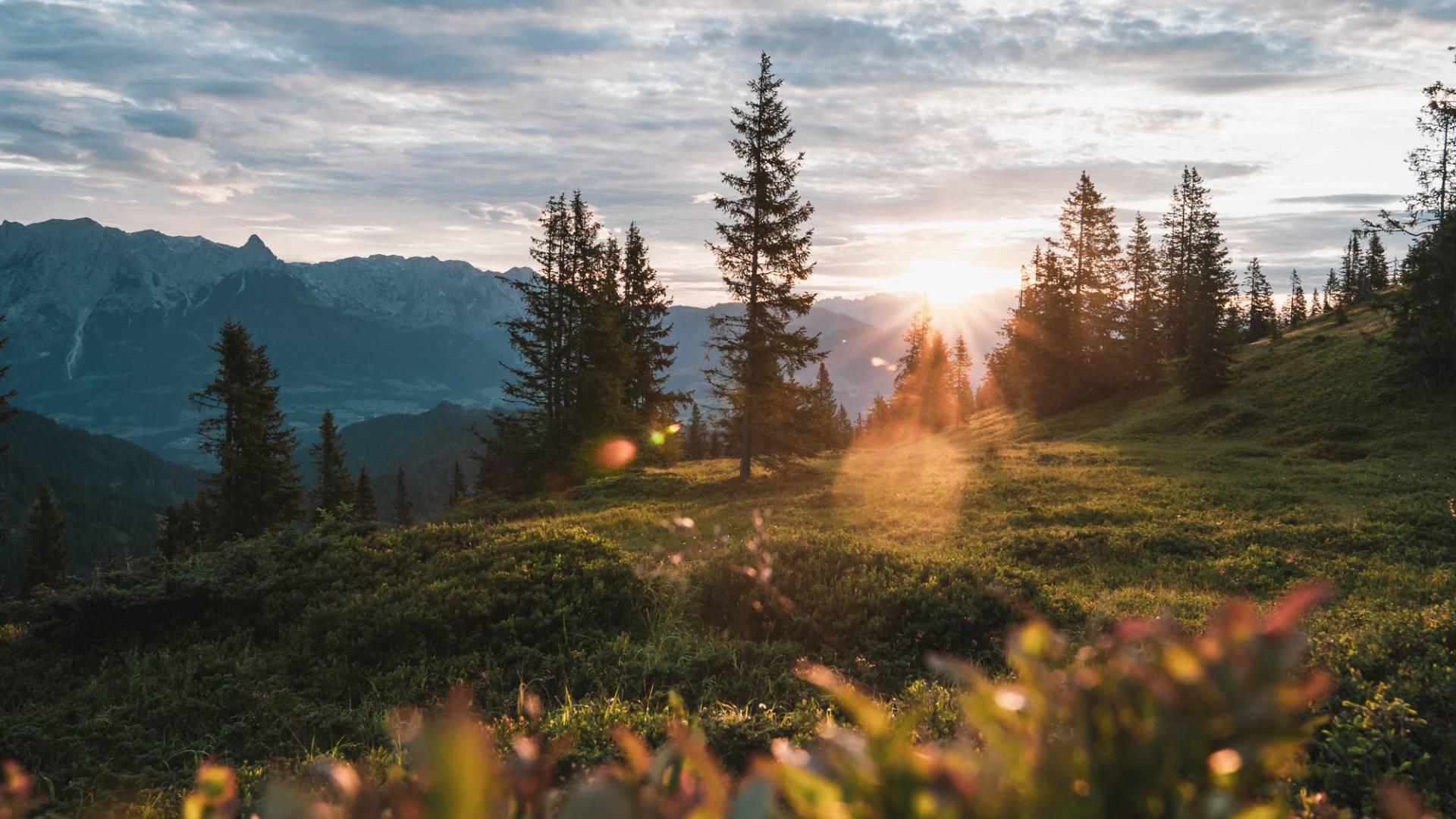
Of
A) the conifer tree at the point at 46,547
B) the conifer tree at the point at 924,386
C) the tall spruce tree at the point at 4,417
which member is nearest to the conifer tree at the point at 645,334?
the tall spruce tree at the point at 4,417

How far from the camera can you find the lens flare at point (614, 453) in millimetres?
31922

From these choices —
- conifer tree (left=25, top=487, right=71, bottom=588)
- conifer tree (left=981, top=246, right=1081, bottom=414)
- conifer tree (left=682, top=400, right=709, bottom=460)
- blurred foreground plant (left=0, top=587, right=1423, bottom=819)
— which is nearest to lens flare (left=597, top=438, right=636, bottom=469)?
conifer tree (left=981, top=246, right=1081, bottom=414)

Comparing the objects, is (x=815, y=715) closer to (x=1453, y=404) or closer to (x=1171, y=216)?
(x=1453, y=404)

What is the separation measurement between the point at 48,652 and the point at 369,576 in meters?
3.44

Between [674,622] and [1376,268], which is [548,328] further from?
[1376,268]

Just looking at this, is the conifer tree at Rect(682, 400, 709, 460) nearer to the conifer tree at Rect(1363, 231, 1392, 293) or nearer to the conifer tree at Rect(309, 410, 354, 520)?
the conifer tree at Rect(309, 410, 354, 520)

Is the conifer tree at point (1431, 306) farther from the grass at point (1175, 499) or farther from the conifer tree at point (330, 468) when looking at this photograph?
the conifer tree at point (330, 468)

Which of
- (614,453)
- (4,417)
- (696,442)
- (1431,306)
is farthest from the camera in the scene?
(696,442)

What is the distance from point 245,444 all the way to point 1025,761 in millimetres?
41198

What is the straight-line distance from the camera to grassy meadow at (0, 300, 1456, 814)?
4934 millimetres

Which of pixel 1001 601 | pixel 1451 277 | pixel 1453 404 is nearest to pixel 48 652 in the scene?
pixel 1001 601

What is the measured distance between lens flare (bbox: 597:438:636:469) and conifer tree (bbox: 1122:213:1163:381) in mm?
33521

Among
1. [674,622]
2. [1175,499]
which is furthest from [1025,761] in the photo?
[1175,499]

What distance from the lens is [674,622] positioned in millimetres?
8516
